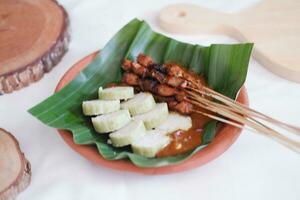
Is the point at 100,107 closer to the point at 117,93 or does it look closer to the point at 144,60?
the point at 117,93

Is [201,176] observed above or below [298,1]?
below

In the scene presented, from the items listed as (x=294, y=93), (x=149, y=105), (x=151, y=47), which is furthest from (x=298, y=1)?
(x=149, y=105)

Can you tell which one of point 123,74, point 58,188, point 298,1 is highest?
point 298,1

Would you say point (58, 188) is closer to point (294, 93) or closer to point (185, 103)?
point (185, 103)

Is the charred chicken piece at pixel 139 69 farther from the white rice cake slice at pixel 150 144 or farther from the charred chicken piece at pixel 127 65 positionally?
the white rice cake slice at pixel 150 144

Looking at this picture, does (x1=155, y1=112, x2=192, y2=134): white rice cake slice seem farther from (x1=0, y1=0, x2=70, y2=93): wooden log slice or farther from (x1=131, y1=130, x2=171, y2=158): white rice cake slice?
(x1=0, y1=0, x2=70, y2=93): wooden log slice

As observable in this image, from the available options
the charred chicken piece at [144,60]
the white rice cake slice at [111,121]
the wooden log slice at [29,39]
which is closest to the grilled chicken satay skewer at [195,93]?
the charred chicken piece at [144,60]
